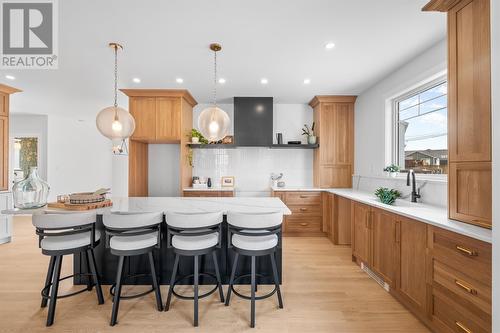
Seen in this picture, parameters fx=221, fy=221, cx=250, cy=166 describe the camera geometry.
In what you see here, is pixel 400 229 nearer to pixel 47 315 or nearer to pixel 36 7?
pixel 47 315

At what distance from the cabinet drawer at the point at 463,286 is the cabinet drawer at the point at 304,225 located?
2.41 meters

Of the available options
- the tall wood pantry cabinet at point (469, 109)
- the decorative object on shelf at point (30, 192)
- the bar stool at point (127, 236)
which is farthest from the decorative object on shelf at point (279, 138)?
the decorative object on shelf at point (30, 192)

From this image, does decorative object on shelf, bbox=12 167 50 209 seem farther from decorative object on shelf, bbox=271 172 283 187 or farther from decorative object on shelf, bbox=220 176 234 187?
decorative object on shelf, bbox=271 172 283 187

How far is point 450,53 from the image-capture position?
179 centimetres

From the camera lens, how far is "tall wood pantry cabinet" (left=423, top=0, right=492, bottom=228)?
1508mm

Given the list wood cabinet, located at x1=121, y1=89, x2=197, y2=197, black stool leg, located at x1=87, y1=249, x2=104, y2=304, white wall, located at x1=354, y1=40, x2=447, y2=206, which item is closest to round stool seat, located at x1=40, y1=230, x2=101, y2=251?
black stool leg, located at x1=87, y1=249, x2=104, y2=304

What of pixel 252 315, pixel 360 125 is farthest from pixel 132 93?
pixel 360 125

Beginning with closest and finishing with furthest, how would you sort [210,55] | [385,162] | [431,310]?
[431,310] → [210,55] → [385,162]

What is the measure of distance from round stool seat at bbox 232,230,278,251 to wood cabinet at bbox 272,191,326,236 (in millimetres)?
2198

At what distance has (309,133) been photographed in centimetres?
469

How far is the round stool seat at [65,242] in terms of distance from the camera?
6.18ft

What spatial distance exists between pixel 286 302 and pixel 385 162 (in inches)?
101

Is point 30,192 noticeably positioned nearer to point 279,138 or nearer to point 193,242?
point 193,242

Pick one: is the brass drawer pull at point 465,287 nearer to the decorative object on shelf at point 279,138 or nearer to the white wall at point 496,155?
the white wall at point 496,155
